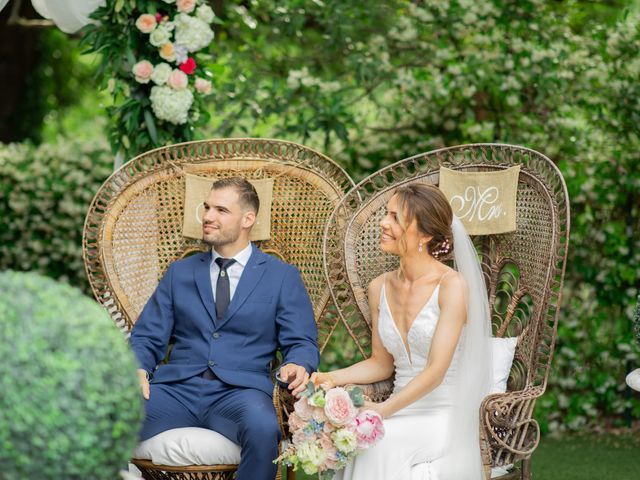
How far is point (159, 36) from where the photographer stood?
403cm

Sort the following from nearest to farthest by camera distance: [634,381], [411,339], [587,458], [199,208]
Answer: [411,339]
[634,381]
[199,208]
[587,458]

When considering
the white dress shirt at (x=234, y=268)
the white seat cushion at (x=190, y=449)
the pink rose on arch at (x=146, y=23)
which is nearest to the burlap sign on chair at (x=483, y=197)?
the white dress shirt at (x=234, y=268)

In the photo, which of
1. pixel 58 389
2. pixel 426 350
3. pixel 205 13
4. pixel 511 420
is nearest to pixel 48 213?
pixel 205 13

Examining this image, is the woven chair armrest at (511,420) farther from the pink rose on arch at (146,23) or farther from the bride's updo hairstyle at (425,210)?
the pink rose on arch at (146,23)

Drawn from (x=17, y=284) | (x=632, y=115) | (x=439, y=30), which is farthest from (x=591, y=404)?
(x=17, y=284)

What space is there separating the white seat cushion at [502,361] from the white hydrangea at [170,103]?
1.69 m

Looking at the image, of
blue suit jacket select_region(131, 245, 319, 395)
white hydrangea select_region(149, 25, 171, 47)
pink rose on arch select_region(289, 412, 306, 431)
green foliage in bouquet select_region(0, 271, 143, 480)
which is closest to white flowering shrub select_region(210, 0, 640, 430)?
white hydrangea select_region(149, 25, 171, 47)

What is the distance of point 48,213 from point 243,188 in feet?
9.80

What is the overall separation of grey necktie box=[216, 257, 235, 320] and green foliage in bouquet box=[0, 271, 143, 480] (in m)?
1.54

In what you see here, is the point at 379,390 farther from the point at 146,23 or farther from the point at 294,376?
the point at 146,23

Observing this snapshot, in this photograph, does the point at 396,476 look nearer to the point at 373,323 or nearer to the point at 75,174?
the point at 373,323

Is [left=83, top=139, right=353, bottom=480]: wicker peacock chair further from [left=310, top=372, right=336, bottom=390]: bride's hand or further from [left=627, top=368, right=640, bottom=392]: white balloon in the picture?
[left=627, top=368, right=640, bottom=392]: white balloon

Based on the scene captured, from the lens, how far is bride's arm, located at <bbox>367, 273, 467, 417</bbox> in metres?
3.00

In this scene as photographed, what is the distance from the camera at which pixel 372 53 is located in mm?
5359
